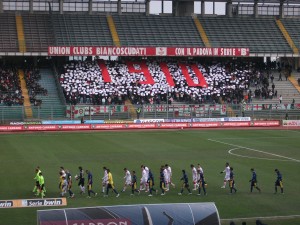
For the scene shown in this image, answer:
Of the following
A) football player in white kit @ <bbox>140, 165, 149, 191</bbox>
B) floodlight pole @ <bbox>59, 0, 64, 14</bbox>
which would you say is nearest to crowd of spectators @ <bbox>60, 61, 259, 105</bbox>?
floodlight pole @ <bbox>59, 0, 64, 14</bbox>

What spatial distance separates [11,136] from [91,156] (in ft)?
49.2

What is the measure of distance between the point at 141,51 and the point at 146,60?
386cm

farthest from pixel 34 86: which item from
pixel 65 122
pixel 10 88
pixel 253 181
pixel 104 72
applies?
pixel 253 181

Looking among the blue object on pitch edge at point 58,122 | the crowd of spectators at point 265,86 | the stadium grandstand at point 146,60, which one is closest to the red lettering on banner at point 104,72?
the stadium grandstand at point 146,60

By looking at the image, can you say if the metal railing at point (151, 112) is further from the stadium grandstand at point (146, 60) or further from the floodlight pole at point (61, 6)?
the floodlight pole at point (61, 6)

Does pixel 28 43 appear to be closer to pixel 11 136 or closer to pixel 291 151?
pixel 11 136

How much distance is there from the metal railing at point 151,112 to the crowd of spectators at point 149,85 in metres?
3.14

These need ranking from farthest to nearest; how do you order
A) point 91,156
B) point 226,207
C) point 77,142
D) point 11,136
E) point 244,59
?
point 244,59 → point 11,136 → point 77,142 → point 91,156 → point 226,207

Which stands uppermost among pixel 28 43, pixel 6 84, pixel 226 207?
pixel 28 43

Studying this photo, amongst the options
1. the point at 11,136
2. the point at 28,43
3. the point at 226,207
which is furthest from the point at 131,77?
the point at 226,207

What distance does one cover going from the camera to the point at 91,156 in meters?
45.6

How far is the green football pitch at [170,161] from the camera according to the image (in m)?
30.4

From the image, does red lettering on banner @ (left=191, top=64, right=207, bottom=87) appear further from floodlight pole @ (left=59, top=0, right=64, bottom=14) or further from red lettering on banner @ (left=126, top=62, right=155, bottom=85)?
floodlight pole @ (left=59, top=0, right=64, bottom=14)

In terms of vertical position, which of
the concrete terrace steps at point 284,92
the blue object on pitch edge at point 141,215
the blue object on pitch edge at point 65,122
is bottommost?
the blue object on pitch edge at point 141,215
